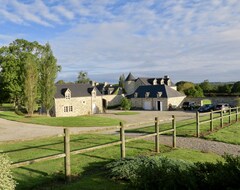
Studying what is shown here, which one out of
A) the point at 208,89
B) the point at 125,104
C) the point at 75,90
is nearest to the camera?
the point at 75,90

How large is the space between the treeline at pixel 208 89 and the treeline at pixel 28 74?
103 feet

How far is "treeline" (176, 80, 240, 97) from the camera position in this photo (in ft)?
190

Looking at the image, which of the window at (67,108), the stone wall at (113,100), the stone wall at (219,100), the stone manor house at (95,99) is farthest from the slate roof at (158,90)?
the window at (67,108)

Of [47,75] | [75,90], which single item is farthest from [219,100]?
[47,75]

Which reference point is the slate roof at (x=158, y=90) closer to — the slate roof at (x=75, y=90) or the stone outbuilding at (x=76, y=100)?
the stone outbuilding at (x=76, y=100)

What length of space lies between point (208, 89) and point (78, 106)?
32550 mm

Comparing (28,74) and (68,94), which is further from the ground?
(28,74)

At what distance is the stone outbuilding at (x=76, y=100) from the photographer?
46469 millimetres

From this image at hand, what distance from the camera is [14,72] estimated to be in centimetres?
4303

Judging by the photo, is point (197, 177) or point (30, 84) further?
point (30, 84)

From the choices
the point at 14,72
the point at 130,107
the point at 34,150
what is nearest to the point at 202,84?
the point at 130,107

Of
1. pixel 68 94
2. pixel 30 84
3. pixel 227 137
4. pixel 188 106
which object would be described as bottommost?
pixel 188 106

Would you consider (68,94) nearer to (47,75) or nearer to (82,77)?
(47,75)

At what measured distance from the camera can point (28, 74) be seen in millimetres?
33781
